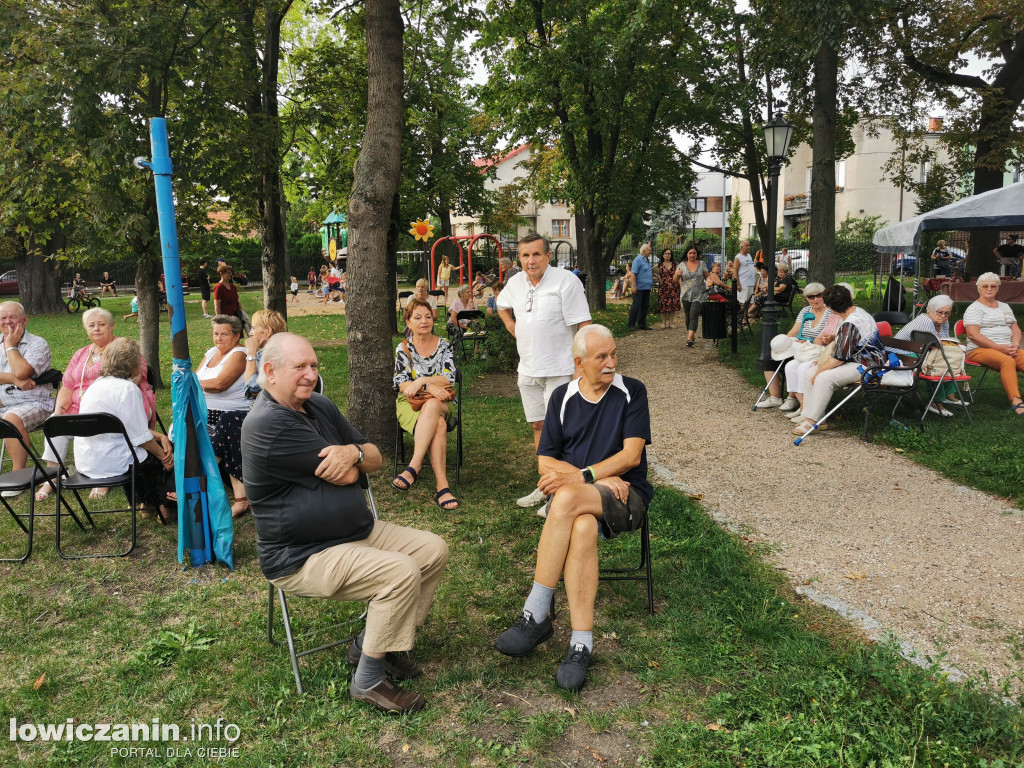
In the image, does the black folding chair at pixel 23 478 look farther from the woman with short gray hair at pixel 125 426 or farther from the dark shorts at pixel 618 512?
the dark shorts at pixel 618 512

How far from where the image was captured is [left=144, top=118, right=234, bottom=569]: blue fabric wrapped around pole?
4.25m

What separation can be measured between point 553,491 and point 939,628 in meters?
1.96

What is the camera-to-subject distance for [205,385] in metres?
5.30

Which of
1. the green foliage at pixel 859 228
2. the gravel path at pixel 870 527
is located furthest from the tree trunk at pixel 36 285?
the green foliage at pixel 859 228

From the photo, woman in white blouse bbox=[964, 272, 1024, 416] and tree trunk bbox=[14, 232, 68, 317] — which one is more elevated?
tree trunk bbox=[14, 232, 68, 317]

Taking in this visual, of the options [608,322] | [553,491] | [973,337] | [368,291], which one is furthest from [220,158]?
[608,322]

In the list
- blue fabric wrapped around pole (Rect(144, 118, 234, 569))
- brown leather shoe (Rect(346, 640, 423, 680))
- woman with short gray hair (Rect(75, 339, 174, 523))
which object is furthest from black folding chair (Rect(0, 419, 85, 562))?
brown leather shoe (Rect(346, 640, 423, 680))

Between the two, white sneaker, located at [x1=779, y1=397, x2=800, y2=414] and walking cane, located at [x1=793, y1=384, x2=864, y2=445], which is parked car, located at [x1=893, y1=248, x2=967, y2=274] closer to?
white sneaker, located at [x1=779, y1=397, x2=800, y2=414]

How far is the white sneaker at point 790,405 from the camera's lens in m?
8.00

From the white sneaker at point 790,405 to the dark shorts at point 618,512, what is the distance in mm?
5049

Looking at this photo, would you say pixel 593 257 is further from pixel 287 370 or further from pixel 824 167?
pixel 287 370

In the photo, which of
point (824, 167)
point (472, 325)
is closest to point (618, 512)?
point (472, 325)

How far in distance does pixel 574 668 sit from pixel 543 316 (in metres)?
2.54

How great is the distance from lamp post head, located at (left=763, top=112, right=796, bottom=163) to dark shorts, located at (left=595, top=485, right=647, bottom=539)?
9003 mm
